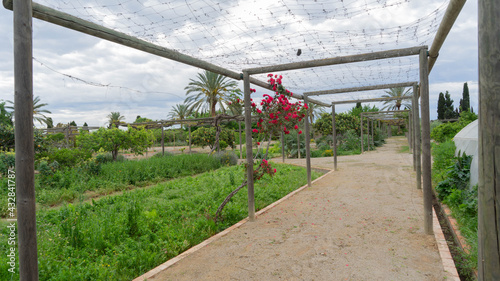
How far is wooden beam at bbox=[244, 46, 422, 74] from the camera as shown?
13.6 ft

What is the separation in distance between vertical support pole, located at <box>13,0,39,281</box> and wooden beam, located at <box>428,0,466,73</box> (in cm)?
348

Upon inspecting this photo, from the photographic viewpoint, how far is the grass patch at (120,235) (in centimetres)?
293

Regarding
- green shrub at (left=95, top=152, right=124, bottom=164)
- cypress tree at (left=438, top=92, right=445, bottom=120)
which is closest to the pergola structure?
green shrub at (left=95, top=152, right=124, bottom=164)

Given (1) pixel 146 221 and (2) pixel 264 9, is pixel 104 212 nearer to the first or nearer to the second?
(1) pixel 146 221

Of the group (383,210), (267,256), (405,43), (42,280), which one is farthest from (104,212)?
(405,43)

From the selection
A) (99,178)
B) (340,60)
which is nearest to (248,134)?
(340,60)

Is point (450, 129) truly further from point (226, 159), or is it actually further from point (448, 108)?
point (448, 108)

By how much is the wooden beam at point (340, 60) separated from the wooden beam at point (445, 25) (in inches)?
9.0

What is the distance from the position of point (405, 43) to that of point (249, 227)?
11.4ft

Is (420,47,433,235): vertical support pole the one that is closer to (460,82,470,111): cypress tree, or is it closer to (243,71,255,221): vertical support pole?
(243,71,255,221): vertical support pole

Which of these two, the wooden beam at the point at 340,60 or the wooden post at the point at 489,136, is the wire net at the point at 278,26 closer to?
the wooden beam at the point at 340,60

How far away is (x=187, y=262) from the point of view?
331cm

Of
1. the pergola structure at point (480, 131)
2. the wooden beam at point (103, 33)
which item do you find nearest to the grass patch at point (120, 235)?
the pergola structure at point (480, 131)

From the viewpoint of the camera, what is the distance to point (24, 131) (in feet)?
6.17
